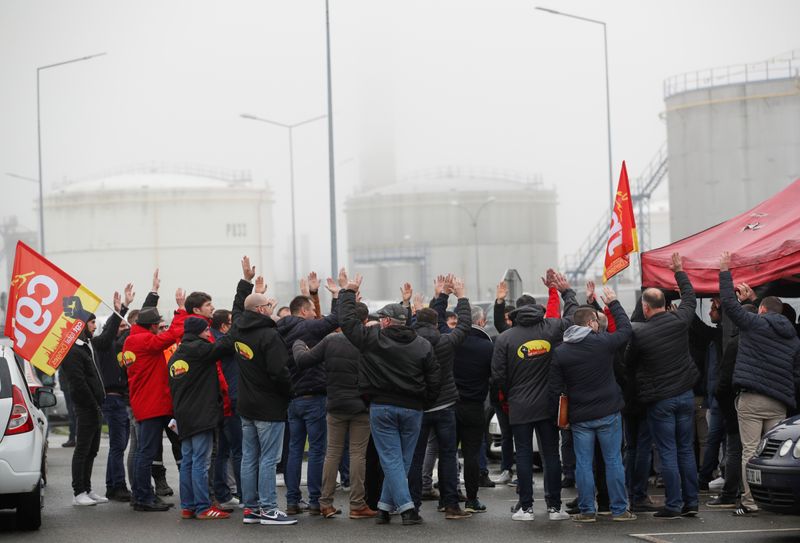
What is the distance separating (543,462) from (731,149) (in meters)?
33.3

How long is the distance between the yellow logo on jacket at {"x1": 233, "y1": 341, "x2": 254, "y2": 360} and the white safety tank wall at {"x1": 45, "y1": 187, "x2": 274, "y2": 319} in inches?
2124

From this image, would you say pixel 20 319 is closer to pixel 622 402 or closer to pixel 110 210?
pixel 622 402

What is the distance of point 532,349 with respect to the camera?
393 inches

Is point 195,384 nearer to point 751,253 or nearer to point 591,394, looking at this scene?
point 591,394

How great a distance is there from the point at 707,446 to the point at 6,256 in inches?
2533

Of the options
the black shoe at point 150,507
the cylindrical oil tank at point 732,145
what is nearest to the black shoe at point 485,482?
the black shoe at point 150,507

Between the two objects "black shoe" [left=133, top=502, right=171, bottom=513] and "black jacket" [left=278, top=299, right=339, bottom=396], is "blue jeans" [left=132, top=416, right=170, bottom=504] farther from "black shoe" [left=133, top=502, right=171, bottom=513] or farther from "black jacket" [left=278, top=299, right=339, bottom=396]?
"black jacket" [left=278, top=299, right=339, bottom=396]

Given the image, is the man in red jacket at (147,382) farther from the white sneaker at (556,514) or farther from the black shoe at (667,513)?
the black shoe at (667,513)

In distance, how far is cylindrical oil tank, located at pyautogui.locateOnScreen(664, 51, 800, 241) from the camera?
4034cm

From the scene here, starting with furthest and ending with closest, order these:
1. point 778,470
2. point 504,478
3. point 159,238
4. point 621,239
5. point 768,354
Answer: point 159,238, point 504,478, point 621,239, point 768,354, point 778,470

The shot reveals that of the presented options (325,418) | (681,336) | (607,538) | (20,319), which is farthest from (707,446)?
(20,319)

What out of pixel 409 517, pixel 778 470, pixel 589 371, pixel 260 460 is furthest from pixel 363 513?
pixel 778 470

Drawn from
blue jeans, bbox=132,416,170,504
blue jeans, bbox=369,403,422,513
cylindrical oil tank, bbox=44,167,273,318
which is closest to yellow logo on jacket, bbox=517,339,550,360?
blue jeans, bbox=369,403,422,513

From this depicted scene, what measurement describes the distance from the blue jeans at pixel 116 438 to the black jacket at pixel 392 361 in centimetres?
313
